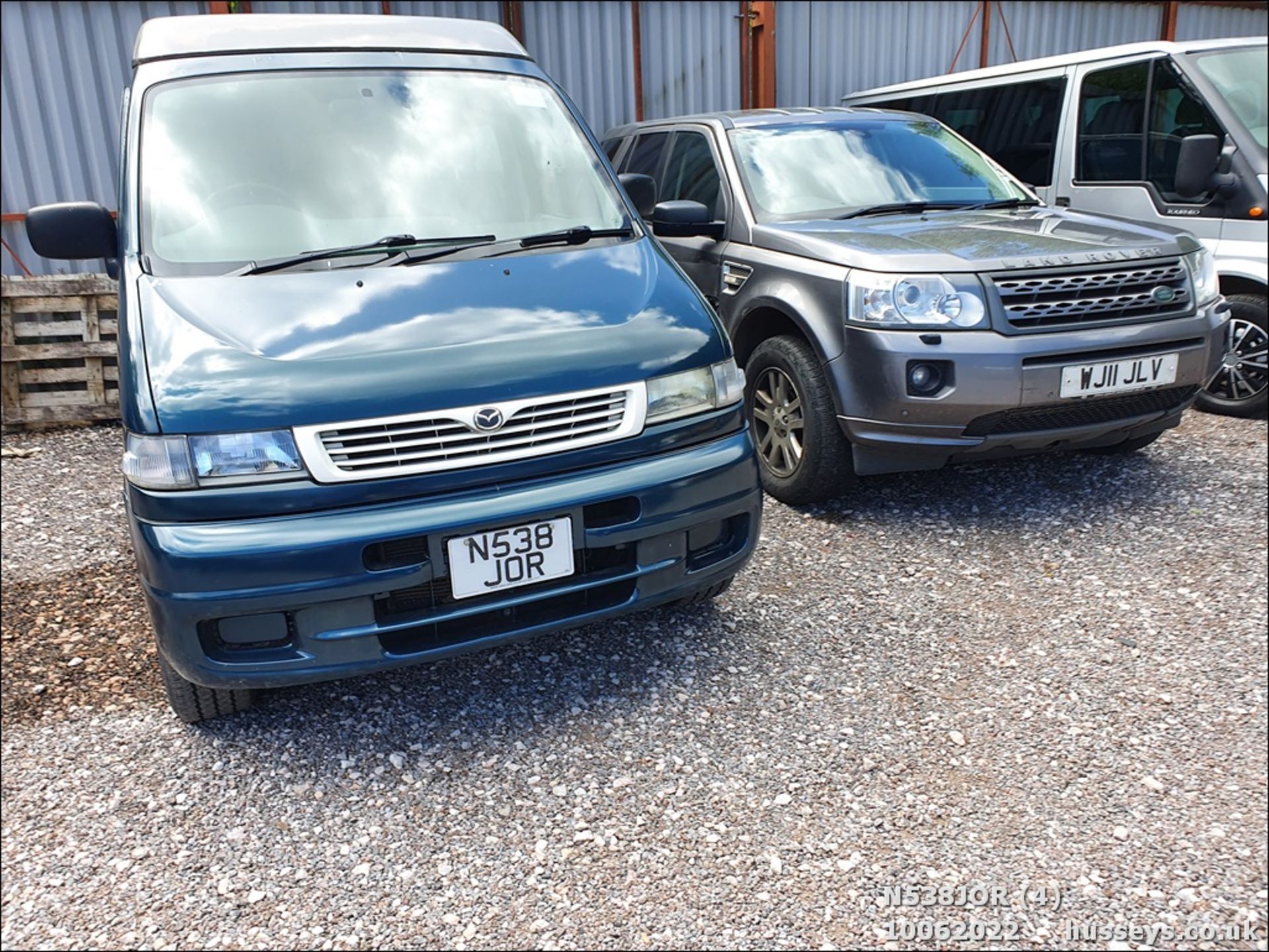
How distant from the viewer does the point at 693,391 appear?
266 cm

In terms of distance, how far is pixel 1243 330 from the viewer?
5176 mm

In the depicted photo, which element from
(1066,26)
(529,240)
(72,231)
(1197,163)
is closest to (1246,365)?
(1197,163)

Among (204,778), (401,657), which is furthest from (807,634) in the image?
(204,778)

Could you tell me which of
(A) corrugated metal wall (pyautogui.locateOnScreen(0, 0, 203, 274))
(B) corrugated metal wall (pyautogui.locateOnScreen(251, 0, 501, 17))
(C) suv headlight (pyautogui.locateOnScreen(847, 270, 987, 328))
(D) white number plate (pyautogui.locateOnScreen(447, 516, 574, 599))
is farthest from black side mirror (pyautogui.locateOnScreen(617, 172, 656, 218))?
(A) corrugated metal wall (pyautogui.locateOnScreen(0, 0, 203, 274))

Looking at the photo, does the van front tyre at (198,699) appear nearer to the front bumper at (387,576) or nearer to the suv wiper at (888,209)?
the front bumper at (387,576)

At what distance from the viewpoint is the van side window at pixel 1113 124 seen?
545cm

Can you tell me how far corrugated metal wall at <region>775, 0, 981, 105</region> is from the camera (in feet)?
31.3

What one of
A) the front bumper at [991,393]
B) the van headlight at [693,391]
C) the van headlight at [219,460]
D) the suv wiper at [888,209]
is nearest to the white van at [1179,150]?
the front bumper at [991,393]

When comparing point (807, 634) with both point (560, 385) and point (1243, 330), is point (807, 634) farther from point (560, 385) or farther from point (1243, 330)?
point (1243, 330)

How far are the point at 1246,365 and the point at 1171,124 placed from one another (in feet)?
4.69

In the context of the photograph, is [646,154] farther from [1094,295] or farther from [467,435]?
[467,435]

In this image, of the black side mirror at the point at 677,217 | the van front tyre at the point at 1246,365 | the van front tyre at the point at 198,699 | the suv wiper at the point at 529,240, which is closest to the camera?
the van front tyre at the point at 198,699

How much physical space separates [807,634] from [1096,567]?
123cm

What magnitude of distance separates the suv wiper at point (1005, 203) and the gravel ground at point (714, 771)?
1.80 m
